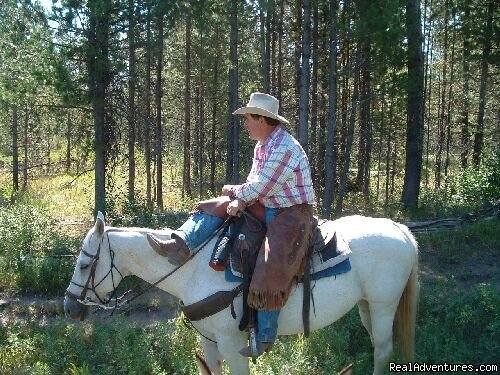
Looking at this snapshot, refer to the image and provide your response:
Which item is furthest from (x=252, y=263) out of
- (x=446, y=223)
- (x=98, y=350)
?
(x=446, y=223)

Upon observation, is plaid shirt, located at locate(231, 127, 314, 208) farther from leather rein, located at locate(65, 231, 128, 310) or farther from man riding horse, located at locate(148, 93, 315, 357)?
leather rein, located at locate(65, 231, 128, 310)

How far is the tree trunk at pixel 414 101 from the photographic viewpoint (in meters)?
12.2

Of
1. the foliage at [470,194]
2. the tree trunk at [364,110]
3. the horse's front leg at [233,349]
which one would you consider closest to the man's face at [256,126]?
the horse's front leg at [233,349]

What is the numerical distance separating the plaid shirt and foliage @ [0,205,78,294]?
5380 mm

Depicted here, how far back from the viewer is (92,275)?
151 inches

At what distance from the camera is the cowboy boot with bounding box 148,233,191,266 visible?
12.3ft

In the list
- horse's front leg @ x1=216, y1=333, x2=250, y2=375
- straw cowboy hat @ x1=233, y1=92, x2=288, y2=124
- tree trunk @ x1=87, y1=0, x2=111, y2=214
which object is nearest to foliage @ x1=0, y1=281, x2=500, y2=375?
horse's front leg @ x1=216, y1=333, x2=250, y2=375

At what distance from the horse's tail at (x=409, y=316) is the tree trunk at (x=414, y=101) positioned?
28.6 ft

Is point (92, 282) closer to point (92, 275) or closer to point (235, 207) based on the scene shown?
point (92, 275)

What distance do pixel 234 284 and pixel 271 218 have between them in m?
0.59

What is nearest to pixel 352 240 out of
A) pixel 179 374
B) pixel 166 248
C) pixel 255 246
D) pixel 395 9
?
pixel 255 246

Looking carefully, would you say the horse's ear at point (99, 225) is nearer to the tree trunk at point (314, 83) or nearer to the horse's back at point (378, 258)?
the horse's back at point (378, 258)

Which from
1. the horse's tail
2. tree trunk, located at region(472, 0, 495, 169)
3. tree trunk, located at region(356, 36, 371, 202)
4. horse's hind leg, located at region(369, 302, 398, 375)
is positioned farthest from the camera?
tree trunk, located at region(472, 0, 495, 169)

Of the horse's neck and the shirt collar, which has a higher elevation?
the shirt collar
